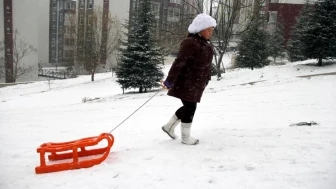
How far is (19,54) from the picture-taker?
1293 inches

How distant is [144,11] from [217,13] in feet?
15.4

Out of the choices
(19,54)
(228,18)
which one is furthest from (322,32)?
(19,54)

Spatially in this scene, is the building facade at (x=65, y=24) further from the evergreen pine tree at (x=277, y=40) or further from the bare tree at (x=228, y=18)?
the bare tree at (x=228, y=18)

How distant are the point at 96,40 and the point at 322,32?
69.5 feet

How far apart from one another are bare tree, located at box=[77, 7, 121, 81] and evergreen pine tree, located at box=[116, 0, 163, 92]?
9.90 meters

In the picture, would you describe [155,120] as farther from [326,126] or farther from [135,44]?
[135,44]

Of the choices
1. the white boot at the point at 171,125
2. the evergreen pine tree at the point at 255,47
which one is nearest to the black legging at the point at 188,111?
the white boot at the point at 171,125

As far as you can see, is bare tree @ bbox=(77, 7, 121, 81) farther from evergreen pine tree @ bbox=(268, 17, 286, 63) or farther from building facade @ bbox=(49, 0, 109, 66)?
evergreen pine tree @ bbox=(268, 17, 286, 63)

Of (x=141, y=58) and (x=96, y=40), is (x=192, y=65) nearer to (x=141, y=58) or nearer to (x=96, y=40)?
(x=141, y=58)

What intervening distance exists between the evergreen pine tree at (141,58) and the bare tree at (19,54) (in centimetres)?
1874

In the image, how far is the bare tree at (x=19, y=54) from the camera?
99.7 feet

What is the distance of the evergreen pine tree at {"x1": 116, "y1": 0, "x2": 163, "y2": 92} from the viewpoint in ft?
55.5

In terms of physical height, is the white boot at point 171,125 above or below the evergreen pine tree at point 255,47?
below

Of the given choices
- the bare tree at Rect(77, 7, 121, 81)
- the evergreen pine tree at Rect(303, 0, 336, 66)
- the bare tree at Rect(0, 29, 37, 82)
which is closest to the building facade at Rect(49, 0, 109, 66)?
the bare tree at Rect(77, 7, 121, 81)
